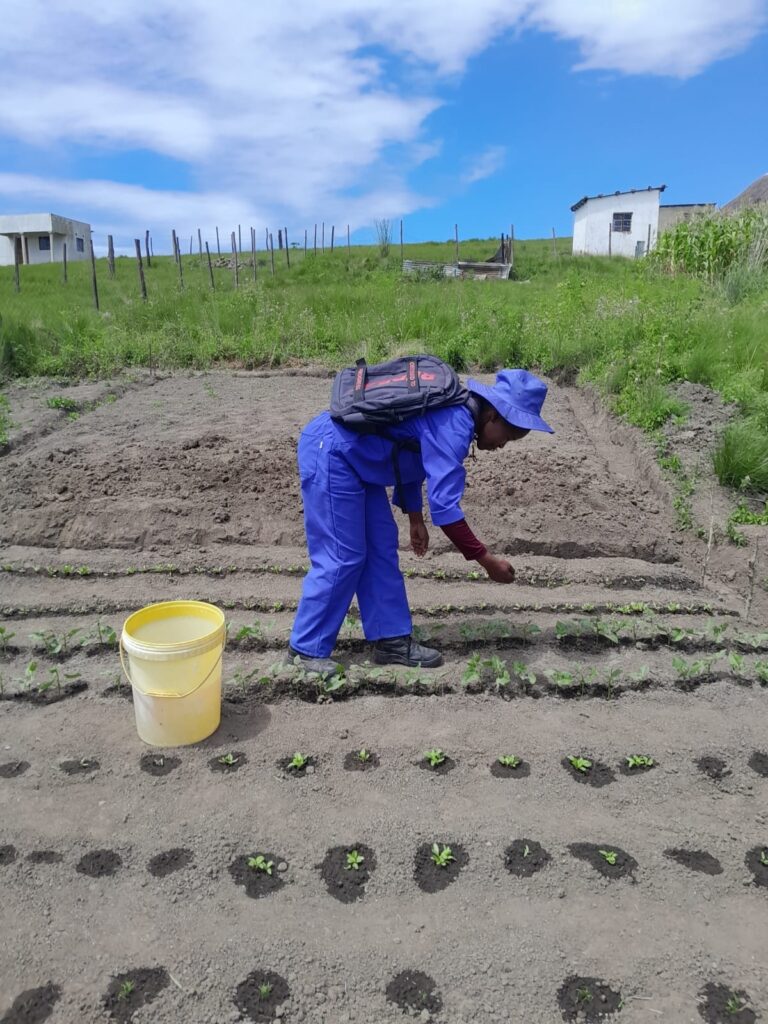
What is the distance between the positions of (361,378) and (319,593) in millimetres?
1026

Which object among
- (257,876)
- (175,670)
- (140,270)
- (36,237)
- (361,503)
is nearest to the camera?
(257,876)

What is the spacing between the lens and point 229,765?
3209 mm

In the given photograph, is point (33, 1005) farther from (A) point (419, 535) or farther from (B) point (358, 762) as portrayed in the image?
(A) point (419, 535)

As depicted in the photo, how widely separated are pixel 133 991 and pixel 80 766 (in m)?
1.17

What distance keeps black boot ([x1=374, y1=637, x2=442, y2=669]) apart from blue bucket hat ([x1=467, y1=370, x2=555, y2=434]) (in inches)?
52.8

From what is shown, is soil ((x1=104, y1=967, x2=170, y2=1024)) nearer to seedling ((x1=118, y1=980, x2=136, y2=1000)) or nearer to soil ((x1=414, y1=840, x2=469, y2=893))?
seedling ((x1=118, y1=980, x2=136, y2=1000))

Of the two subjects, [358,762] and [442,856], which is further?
[358,762]

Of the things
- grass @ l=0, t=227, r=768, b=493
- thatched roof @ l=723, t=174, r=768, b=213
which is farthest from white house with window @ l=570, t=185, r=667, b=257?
grass @ l=0, t=227, r=768, b=493

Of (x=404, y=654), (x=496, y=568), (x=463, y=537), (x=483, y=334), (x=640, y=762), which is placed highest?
(x=483, y=334)

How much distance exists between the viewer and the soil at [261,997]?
85.0 inches

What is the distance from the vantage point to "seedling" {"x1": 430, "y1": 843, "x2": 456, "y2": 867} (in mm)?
2689

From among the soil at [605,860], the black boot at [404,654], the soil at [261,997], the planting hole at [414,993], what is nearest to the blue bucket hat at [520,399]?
the black boot at [404,654]

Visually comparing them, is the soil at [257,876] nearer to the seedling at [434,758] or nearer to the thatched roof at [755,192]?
the seedling at [434,758]

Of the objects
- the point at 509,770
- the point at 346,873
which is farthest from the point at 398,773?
the point at 346,873
